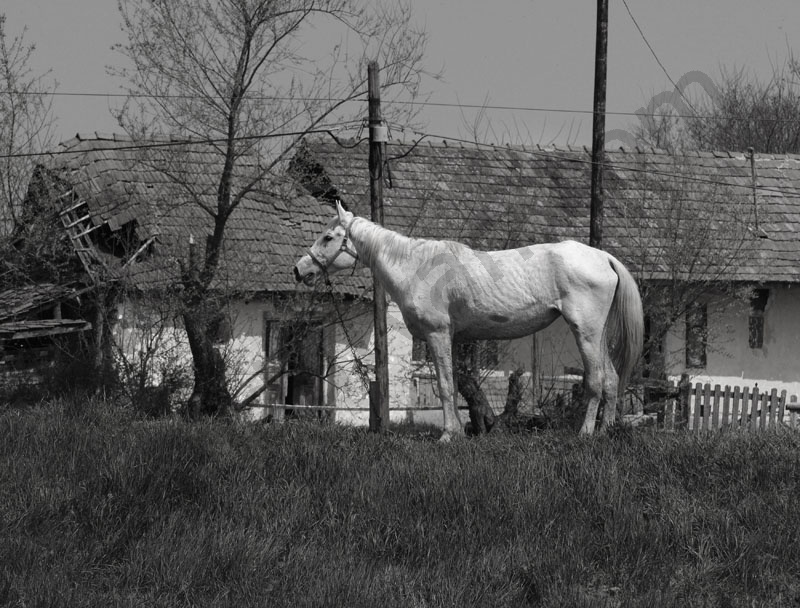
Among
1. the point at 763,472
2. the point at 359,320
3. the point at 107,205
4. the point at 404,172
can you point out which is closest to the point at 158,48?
the point at 107,205

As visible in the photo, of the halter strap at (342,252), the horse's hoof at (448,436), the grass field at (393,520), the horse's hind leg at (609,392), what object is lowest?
the grass field at (393,520)

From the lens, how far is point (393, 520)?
8.11 meters

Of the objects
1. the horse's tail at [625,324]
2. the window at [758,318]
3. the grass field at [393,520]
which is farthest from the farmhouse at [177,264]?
the window at [758,318]

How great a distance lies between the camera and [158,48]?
15680mm

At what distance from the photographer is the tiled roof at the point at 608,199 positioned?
67.7ft

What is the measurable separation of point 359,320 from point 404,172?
4324 millimetres

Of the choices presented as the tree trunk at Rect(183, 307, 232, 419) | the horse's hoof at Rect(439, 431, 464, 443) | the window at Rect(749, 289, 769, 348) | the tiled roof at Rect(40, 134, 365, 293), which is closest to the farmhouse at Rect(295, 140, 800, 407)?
the window at Rect(749, 289, 769, 348)


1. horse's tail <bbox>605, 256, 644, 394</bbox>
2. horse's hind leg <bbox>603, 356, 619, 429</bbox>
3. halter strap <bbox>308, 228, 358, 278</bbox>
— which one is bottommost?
horse's hind leg <bbox>603, 356, 619, 429</bbox>

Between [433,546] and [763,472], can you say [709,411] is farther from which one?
[433,546]

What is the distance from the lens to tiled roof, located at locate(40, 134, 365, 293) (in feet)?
54.7

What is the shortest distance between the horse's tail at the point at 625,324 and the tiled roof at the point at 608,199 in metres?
8.51

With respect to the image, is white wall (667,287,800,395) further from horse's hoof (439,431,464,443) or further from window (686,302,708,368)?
horse's hoof (439,431,464,443)

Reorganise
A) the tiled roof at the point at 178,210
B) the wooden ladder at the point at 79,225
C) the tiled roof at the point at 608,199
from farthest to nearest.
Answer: the tiled roof at the point at 608,199 → the wooden ladder at the point at 79,225 → the tiled roof at the point at 178,210

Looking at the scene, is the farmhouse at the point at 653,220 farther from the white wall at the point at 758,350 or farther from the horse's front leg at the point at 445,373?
the horse's front leg at the point at 445,373
